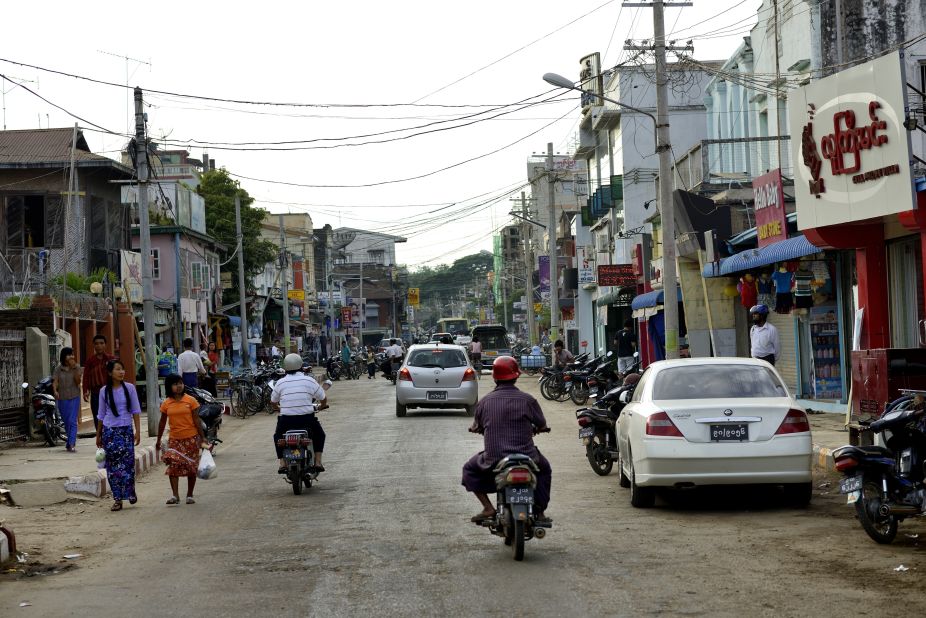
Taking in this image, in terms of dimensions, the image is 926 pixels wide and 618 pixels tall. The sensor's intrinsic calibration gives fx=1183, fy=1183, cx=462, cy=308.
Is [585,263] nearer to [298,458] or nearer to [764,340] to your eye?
[764,340]

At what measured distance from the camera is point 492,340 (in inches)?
2643

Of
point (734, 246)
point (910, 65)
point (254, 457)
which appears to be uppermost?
point (910, 65)

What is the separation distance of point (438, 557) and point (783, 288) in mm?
14735

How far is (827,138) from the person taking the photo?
1831cm

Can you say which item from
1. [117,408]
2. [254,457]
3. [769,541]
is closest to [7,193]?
[254,457]

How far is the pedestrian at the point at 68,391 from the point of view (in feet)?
65.7

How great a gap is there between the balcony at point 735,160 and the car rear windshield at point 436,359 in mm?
8688

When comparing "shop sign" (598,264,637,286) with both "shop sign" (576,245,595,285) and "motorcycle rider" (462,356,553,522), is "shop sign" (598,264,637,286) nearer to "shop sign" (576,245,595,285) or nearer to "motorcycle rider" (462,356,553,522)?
"shop sign" (576,245,595,285)

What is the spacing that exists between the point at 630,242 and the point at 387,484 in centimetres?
3737

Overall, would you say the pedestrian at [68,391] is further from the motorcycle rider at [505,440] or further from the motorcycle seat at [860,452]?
the motorcycle seat at [860,452]

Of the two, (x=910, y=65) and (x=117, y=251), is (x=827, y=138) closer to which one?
(x=910, y=65)

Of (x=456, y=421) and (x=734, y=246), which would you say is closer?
(x=456, y=421)

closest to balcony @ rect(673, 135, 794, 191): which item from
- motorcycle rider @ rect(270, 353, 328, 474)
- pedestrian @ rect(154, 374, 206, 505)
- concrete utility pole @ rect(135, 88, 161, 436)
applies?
concrete utility pole @ rect(135, 88, 161, 436)

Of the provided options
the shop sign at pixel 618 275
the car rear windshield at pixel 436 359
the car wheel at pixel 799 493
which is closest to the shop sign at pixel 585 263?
the shop sign at pixel 618 275
